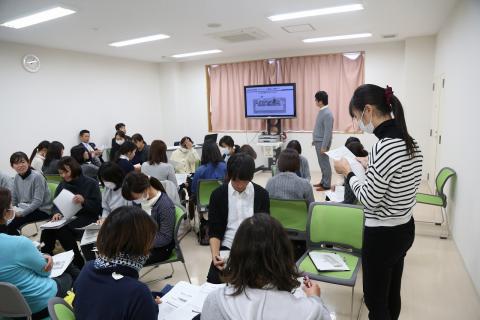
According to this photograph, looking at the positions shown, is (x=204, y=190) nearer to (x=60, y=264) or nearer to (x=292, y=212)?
(x=292, y=212)

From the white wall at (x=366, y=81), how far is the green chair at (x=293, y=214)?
476cm

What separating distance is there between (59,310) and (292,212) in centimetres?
182

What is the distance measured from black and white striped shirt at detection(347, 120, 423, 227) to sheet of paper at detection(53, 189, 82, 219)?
252 cm

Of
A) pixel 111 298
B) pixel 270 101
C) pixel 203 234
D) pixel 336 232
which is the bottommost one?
pixel 203 234

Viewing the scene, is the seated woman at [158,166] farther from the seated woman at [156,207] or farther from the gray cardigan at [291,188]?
the gray cardigan at [291,188]

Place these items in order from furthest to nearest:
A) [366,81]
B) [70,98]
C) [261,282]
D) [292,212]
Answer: [366,81] < [70,98] < [292,212] < [261,282]

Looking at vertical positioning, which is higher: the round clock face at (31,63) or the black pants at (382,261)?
the round clock face at (31,63)

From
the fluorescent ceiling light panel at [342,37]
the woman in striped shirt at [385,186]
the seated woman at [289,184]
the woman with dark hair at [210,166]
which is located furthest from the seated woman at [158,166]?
the fluorescent ceiling light panel at [342,37]

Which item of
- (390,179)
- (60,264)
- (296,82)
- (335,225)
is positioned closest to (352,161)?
(390,179)

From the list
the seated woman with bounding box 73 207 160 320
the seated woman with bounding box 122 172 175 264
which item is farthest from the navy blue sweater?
the seated woman with bounding box 122 172 175 264

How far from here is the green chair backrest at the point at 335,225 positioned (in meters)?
2.37

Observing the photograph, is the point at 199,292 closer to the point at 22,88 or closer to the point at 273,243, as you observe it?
the point at 273,243

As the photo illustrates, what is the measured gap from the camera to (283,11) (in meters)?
4.18

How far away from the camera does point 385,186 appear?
1.48m
